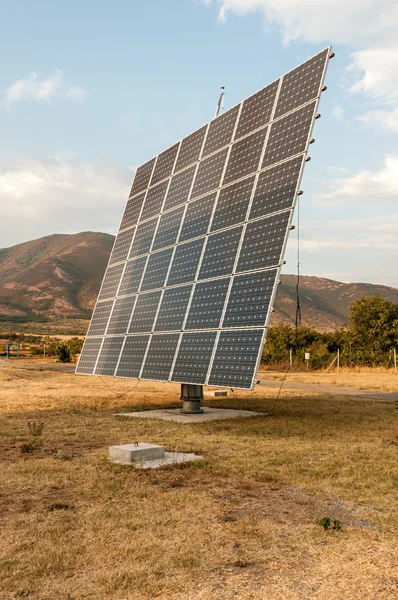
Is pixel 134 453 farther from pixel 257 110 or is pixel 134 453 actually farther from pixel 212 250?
pixel 257 110

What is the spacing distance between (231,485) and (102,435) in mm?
5885

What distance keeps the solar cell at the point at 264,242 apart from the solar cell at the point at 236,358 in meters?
1.86

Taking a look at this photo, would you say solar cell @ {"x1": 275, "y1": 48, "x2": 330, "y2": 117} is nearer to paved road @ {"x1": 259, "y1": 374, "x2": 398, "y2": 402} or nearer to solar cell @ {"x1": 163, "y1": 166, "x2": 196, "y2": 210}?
solar cell @ {"x1": 163, "y1": 166, "x2": 196, "y2": 210}

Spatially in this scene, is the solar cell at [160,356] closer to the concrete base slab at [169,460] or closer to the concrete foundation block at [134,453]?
the concrete base slab at [169,460]

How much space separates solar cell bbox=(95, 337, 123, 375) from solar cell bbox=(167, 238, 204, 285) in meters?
3.16

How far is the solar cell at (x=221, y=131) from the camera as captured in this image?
18969 millimetres

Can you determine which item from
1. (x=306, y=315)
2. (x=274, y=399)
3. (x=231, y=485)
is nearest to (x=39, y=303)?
(x=306, y=315)

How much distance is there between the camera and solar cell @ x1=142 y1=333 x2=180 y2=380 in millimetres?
16641

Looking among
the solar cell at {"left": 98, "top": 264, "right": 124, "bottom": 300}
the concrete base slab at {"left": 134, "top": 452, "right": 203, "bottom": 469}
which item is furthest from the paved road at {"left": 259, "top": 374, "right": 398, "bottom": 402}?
the concrete base slab at {"left": 134, "top": 452, "right": 203, "bottom": 469}

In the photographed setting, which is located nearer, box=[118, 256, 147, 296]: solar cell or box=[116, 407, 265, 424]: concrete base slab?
box=[116, 407, 265, 424]: concrete base slab

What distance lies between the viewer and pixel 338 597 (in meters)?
5.38

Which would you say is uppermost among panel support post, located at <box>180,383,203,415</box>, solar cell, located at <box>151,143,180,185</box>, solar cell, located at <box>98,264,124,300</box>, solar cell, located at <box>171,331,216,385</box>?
solar cell, located at <box>151,143,180,185</box>

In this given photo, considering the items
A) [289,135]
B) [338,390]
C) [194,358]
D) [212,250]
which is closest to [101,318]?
[212,250]

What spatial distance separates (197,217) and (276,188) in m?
3.98
